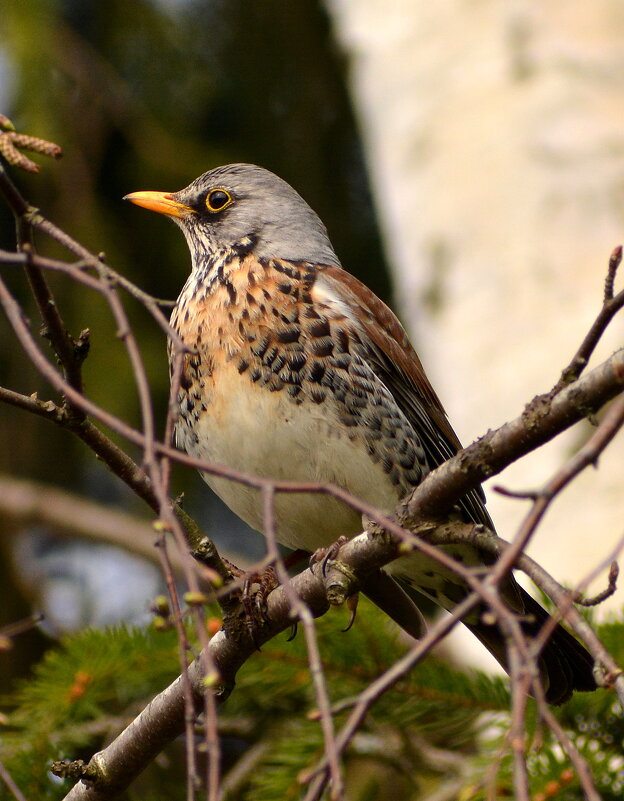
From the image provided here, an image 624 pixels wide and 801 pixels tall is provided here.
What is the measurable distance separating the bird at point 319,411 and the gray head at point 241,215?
10 centimetres

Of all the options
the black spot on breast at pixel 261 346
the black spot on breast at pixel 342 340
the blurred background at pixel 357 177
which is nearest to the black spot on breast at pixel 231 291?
the black spot on breast at pixel 261 346

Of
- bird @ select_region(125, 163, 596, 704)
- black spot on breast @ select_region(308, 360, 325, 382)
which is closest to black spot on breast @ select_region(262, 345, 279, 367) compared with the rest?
bird @ select_region(125, 163, 596, 704)

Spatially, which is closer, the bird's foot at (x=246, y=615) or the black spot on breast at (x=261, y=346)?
the bird's foot at (x=246, y=615)

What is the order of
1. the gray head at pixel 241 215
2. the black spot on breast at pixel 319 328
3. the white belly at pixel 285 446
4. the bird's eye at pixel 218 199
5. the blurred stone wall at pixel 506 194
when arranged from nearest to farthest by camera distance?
1. the white belly at pixel 285 446
2. the black spot on breast at pixel 319 328
3. the gray head at pixel 241 215
4. the bird's eye at pixel 218 199
5. the blurred stone wall at pixel 506 194

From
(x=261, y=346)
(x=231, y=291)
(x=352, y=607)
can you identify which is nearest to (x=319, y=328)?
(x=261, y=346)

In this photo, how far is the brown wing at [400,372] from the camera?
10.7 ft

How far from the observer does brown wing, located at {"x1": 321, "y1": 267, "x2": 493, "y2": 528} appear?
327cm

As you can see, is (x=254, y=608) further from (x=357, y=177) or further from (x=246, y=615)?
(x=357, y=177)

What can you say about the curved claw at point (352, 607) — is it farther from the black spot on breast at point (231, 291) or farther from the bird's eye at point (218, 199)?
the bird's eye at point (218, 199)

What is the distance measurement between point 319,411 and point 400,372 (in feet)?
1.51

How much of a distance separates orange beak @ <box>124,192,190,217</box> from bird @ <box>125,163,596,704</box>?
14 cm

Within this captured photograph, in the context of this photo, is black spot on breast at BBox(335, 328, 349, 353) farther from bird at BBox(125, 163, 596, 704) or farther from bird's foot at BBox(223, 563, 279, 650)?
bird's foot at BBox(223, 563, 279, 650)

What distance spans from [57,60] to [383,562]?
4039 millimetres

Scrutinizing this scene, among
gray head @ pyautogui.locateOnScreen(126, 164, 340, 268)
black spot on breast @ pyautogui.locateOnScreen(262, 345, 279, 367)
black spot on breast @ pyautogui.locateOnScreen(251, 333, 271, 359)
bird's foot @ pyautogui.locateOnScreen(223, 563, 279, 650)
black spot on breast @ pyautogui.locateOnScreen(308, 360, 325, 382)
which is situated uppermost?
gray head @ pyautogui.locateOnScreen(126, 164, 340, 268)
